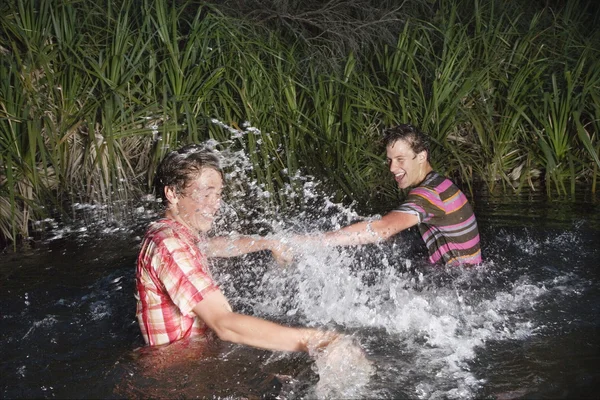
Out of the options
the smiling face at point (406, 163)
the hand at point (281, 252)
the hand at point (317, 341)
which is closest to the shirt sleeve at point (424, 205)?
the smiling face at point (406, 163)

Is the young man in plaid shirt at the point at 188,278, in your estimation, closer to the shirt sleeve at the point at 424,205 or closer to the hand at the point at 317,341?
the hand at the point at 317,341

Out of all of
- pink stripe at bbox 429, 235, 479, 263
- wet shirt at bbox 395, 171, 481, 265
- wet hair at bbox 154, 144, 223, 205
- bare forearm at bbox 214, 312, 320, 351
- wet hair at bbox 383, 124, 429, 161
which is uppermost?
wet hair at bbox 154, 144, 223, 205

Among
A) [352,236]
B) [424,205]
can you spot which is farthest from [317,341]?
[424,205]

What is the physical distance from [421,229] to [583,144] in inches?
117

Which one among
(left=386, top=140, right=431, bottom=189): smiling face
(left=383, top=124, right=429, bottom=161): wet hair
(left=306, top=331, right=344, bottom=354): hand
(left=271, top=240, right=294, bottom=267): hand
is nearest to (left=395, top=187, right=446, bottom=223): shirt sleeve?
(left=386, top=140, right=431, bottom=189): smiling face

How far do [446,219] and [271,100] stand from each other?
245 cm

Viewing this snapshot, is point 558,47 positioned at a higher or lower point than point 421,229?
higher

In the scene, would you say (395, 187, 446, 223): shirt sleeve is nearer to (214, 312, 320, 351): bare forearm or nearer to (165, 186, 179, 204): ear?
(165, 186, 179, 204): ear

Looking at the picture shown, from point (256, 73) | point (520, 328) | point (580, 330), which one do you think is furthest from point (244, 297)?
point (256, 73)

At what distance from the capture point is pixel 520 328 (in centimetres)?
377

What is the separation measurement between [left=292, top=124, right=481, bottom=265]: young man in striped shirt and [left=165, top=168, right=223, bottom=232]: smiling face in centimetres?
130

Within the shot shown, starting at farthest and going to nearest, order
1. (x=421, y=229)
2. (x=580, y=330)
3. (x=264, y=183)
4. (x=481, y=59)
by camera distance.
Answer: (x=481, y=59) → (x=264, y=183) → (x=421, y=229) → (x=580, y=330)

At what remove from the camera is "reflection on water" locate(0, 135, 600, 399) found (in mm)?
3191

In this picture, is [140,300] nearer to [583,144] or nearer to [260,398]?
[260,398]
